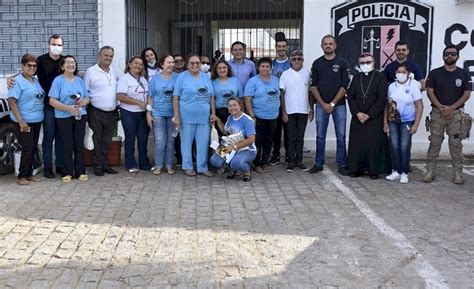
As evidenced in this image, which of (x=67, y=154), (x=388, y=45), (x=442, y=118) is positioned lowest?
(x=67, y=154)

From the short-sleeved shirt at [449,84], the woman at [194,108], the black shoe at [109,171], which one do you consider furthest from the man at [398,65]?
the black shoe at [109,171]

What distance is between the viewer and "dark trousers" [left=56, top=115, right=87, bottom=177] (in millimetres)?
6883

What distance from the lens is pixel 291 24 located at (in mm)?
10625

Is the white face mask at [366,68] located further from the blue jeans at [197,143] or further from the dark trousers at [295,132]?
the blue jeans at [197,143]

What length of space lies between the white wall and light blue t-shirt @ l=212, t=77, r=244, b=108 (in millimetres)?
2021

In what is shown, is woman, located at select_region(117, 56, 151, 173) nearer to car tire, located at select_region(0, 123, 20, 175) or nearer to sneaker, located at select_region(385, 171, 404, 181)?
car tire, located at select_region(0, 123, 20, 175)

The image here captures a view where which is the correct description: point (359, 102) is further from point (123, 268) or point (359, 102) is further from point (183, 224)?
point (123, 268)

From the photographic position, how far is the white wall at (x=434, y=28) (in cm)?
873

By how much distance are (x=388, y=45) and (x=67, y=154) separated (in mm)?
5367

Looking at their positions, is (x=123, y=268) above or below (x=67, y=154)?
below

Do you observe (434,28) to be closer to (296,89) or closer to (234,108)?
(296,89)

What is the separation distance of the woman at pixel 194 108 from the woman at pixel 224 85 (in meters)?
0.14

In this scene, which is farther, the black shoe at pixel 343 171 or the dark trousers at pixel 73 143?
the black shoe at pixel 343 171

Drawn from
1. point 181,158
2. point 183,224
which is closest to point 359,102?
point 181,158
